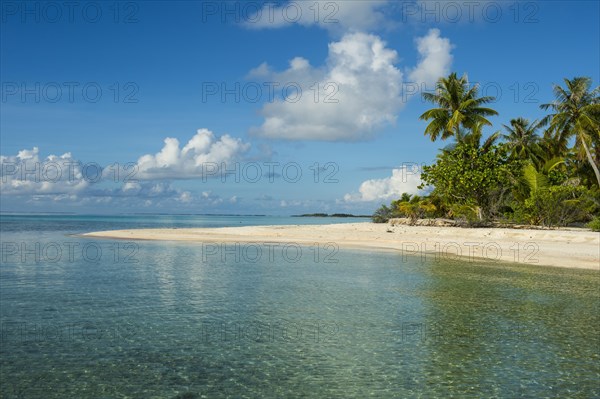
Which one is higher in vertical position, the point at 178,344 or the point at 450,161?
the point at 450,161

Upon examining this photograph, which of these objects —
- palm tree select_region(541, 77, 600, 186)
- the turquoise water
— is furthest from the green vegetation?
the turquoise water

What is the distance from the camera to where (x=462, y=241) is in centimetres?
3672

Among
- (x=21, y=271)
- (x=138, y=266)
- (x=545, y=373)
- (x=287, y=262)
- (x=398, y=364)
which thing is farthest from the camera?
(x=287, y=262)

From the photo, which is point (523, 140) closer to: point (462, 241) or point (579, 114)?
point (579, 114)

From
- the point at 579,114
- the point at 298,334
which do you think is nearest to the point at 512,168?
the point at 579,114

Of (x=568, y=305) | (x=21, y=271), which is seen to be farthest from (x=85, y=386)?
(x=21, y=271)

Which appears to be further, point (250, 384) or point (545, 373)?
point (545, 373)

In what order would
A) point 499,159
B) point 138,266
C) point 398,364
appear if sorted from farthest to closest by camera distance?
point 499,159 < point 138,266 < point 398,364

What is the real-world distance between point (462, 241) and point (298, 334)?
27772 millimetres

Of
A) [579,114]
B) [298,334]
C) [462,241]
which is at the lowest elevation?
[298,334]

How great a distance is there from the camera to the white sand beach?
28.5 m

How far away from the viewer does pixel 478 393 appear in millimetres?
8336

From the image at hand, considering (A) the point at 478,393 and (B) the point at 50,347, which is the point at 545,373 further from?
(B) the point at 50,347

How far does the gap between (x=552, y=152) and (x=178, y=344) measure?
6051cm
